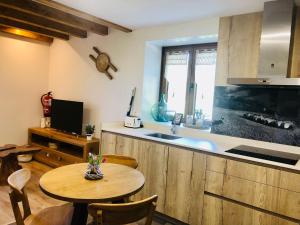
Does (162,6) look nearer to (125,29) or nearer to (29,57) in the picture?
(125,29)

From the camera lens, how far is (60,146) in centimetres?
442

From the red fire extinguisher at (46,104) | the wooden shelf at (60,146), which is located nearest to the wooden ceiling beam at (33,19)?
the red fire extinguisher at (46,104)

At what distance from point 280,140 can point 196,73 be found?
1.43 metres

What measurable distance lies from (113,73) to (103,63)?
0.25m

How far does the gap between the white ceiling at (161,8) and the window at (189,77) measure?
0.56 m

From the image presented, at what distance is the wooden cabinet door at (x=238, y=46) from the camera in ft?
8.61

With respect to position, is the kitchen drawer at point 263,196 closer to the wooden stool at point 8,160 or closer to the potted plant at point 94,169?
the potted plant at point 94,169

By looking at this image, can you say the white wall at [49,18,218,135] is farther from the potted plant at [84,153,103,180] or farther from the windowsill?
the potted plant at [84,153,103,180]

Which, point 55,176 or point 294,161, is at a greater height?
point 294,161

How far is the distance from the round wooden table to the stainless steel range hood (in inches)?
56.6

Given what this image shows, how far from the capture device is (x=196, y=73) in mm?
3518

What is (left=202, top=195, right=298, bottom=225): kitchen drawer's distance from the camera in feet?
6.96

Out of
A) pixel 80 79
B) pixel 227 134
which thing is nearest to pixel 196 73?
pixel 227 134

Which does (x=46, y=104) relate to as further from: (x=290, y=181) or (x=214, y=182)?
(x=290, y=181)
